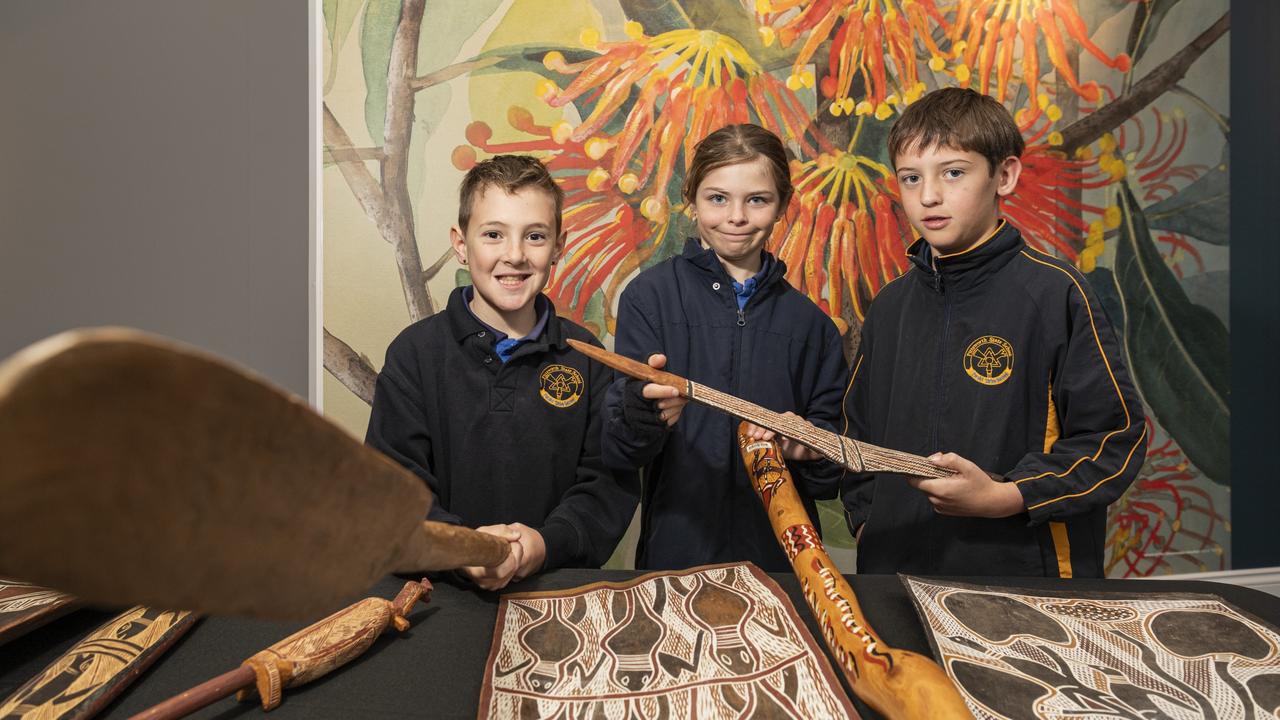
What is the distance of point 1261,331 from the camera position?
2965mm

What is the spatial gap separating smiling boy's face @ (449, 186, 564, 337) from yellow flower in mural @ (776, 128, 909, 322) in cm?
135

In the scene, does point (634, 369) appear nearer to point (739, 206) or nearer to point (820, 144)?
point (739, 206)

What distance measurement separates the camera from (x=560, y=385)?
163 centimetres

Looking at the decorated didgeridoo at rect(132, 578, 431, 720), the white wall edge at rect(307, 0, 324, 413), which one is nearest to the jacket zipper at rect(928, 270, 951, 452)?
the decorated didgeridoo at rect(132, 578, 431, 720)

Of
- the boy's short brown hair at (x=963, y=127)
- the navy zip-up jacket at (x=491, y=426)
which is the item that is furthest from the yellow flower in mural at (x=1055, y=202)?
the navy zip-up jacket at (x=491, y=426)

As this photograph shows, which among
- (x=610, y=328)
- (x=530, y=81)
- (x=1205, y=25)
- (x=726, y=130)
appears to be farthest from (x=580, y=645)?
(x=1205, y=25)

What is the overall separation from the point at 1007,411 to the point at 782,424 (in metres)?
0.59

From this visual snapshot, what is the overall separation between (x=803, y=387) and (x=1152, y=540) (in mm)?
2115

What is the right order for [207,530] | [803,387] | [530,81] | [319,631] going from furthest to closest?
[530,81] < [803,387] < [319,631] < [207,530]

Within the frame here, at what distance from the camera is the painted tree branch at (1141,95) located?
287 centimetres

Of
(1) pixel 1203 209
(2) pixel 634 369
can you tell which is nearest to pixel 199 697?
(2) pixel 634 369

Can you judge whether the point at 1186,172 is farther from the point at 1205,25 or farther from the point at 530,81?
the point at 530,81

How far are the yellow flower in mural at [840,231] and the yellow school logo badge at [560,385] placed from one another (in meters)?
1.37

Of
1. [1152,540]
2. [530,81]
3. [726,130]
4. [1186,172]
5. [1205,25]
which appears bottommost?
[1152,540]
